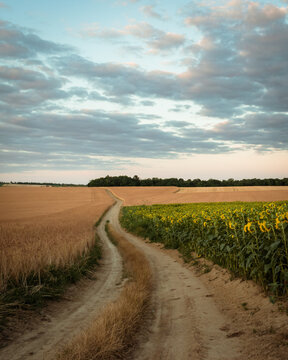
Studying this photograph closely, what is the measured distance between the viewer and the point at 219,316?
20.9 ft

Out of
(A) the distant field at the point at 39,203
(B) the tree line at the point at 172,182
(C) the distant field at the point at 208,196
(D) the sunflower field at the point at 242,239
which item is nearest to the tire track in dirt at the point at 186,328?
(D) the sunflower field at the point at 242,239

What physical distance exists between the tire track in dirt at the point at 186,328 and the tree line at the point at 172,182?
4574 inches

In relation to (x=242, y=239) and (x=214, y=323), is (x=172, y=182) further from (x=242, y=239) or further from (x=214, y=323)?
(x=214, y=323)

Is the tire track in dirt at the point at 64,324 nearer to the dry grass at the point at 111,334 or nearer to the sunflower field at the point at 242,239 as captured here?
the dry grass at the point at 111,334

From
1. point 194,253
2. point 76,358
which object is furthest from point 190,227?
point 76,358

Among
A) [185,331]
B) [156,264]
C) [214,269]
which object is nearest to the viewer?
[185,331]

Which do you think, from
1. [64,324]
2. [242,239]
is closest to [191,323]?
[64,324]

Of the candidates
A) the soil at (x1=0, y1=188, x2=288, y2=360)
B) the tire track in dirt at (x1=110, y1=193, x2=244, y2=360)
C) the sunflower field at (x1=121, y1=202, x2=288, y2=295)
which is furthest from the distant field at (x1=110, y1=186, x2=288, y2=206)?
the tire track in dirt at (x1=110, y1=193, x2=244, y2=360)

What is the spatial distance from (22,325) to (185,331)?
368cm

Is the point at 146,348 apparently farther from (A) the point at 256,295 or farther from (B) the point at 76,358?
(A) the point at 256,295

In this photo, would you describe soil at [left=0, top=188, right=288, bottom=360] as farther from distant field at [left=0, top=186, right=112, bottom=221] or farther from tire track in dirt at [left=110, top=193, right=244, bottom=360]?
distant field at [left=0, top=186, right=112, bottom=221]

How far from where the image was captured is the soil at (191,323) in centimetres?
473

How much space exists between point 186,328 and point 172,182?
13460 cm

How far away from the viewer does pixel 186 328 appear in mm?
5734
